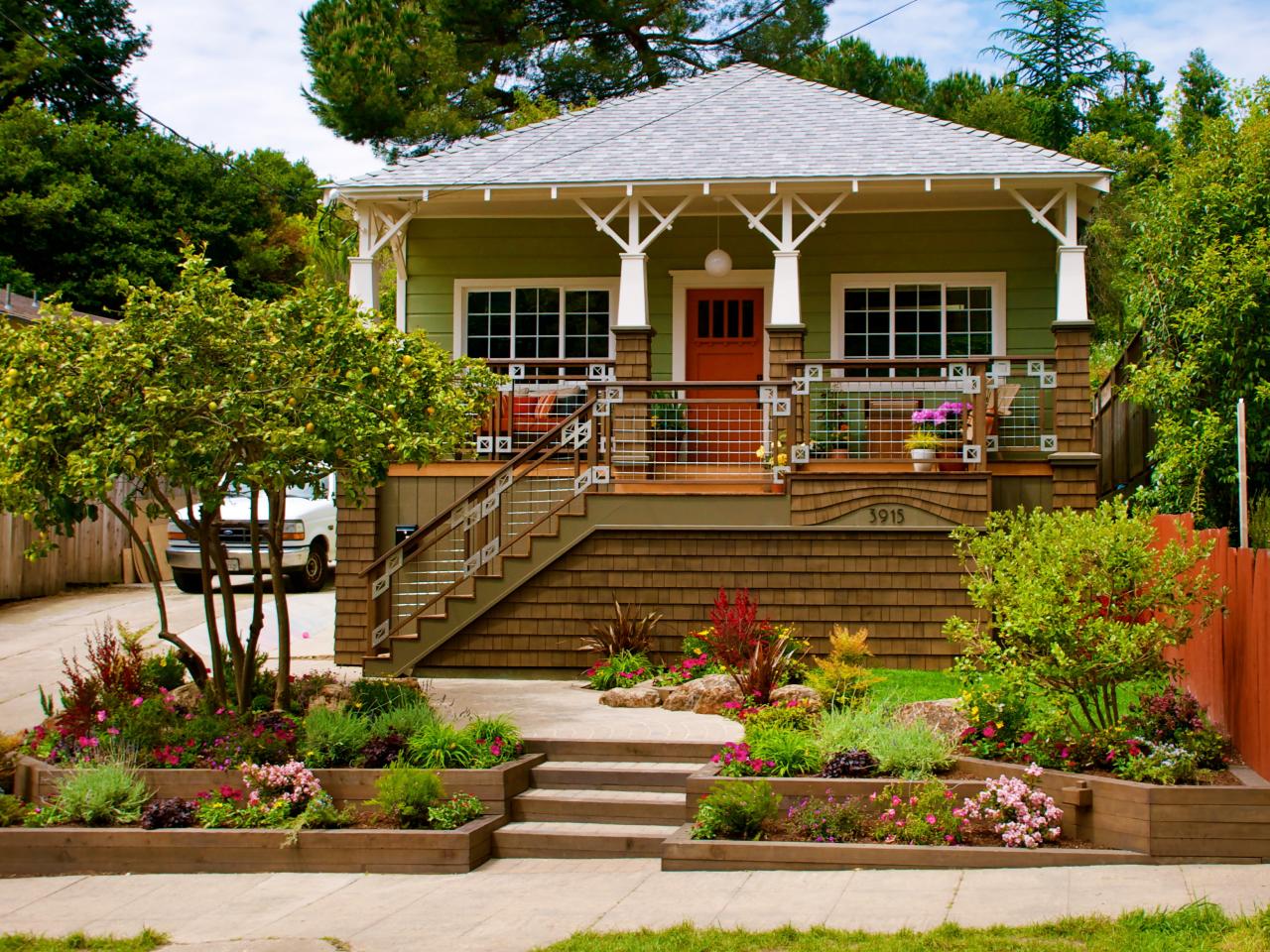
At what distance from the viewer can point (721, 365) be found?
54.1 ft

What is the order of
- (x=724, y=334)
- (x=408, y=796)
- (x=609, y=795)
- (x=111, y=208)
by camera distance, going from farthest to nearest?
(x=111, y=208) < (x=724, y=334) < (x=609, y=795) < (x=408, y=796)

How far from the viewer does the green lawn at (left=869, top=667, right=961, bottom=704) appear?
10.7 meters

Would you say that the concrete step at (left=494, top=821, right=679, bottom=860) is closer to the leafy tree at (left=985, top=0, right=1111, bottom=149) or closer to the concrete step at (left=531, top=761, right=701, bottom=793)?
the concrete step at (left=531, top=761, right=701, bottom=793)

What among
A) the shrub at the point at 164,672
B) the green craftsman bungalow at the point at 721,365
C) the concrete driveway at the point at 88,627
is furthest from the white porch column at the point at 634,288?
the shrub at the point at 164,672

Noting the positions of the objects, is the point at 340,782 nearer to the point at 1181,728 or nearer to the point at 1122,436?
the point at 1181,728

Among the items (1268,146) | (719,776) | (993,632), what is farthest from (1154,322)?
(719,776)

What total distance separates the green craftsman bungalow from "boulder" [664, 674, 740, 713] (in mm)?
1489

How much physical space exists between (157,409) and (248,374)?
2.02 ft

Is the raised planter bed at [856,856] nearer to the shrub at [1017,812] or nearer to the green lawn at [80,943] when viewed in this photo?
the shrub at [1017,812]

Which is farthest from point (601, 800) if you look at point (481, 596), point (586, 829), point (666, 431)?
point (666, 431)

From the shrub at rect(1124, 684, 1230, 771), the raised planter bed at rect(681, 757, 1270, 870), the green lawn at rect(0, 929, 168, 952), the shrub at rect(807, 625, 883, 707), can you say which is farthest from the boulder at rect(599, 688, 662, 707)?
the green lawn at rect(0, 929, 168, 952)

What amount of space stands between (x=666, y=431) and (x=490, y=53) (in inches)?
715

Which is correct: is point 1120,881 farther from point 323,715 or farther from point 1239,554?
point 323,715

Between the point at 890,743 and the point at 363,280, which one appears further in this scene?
the point at 363,280
